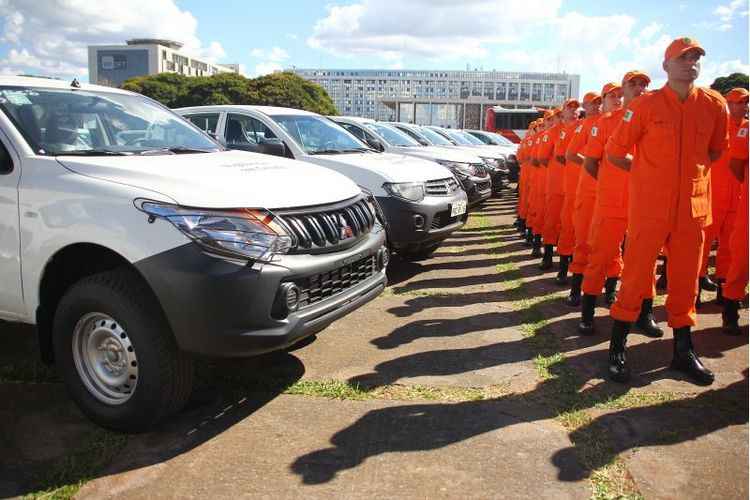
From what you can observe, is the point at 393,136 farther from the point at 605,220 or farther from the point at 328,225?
the point at 328,225

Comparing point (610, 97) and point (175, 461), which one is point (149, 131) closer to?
point (175, 461)

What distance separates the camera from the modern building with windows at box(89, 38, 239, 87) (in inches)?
5408

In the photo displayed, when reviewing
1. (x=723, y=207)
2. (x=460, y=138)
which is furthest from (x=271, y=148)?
(x=460, y=138)

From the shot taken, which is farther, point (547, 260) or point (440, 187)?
point (547, 260)

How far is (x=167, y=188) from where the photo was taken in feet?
9.22

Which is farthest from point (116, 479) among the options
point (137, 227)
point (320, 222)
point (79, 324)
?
point (320, 222)

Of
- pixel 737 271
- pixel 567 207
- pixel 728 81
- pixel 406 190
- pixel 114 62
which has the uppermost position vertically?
pixel 114 62

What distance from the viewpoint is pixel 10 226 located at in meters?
3.11

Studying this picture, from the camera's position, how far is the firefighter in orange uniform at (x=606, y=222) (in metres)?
4.49

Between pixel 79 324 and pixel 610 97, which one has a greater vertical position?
pixel 610 97

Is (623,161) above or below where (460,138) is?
below

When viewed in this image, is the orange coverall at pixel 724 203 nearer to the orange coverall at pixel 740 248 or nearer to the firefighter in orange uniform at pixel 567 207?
the orange coverall at pixel 740 248

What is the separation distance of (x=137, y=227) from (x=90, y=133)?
116cm

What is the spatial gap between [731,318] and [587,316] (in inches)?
44.9
